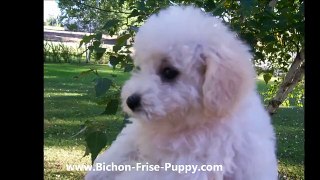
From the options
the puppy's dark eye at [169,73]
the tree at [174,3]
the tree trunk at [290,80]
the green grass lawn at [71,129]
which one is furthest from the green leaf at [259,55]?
the puppy's dark eye at [169,73]

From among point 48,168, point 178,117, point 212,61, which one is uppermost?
point 212,61

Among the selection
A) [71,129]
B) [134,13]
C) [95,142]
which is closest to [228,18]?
[134,13]

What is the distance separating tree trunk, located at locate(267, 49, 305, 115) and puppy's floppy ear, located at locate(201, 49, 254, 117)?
0.61 metres

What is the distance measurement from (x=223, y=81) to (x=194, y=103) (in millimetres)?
82

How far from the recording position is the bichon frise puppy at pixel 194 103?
1043 mm

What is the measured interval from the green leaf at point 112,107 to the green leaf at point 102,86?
8 centimetres

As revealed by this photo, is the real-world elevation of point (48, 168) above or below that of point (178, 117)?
below

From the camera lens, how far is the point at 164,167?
3.49 ft

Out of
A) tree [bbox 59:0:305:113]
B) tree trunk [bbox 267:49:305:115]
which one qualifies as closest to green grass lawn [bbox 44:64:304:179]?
tree trunk [bbox 267:49:305:115]

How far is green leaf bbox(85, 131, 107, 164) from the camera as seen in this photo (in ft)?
3.99
